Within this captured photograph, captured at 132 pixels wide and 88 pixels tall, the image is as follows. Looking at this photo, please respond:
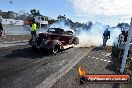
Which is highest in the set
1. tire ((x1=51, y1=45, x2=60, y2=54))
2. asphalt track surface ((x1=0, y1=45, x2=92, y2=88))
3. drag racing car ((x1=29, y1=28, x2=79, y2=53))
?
Result: drag racing car ((x1=29, y1=28, x2=79, y2=53))

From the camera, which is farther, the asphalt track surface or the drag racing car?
the drag racing car

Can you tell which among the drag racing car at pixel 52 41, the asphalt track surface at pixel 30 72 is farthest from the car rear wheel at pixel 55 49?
the asphalt track surface at pixel 30 72

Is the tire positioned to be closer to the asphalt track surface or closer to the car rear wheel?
the car rear wheel

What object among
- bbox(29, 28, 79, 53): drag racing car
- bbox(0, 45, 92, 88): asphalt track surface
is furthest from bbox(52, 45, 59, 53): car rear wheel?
bbox(0, 45, 92, 88): asphalt track surface

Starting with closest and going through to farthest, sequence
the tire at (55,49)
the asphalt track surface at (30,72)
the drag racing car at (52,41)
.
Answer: the asphalt track surface at (30,72) < the drag racing car at (52,41) < the tire at (55,49)

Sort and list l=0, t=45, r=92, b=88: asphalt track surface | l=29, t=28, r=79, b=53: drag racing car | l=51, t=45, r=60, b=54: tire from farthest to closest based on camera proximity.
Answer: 1. l=51, t=45, r=60, b=54: tire
2. l=29, t=28, r=79, b=53: drag racing car
3. l=0, t=45, r=92, b=88: asphalt track surface

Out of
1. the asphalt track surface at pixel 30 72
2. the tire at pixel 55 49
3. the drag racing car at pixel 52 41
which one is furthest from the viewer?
the tire at pixel 55 49

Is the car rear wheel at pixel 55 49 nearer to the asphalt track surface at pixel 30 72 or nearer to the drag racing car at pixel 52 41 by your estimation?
Result: the drag racing car at pixel 52 41

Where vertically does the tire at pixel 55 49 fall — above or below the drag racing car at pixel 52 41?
below

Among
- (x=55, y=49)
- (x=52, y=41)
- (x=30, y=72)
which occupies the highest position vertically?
(x=52, y=41)

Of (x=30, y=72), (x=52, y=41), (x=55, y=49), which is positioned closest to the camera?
(x=30, y=72)

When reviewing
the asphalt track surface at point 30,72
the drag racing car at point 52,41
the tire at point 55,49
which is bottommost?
the asphalt track surface at point 30,72

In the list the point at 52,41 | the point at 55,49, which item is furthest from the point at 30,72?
the point at 55,49

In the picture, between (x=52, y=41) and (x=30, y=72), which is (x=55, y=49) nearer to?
(x=52, y=41)
